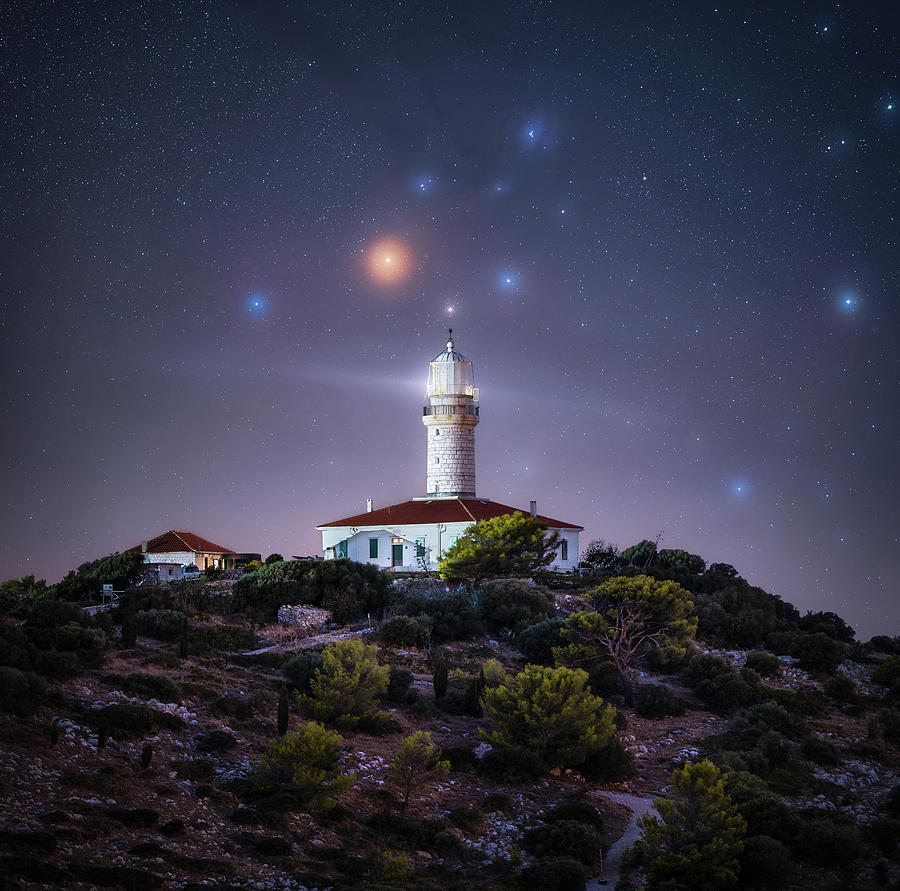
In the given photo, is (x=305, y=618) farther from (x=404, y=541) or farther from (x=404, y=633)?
(x=404, y=541)

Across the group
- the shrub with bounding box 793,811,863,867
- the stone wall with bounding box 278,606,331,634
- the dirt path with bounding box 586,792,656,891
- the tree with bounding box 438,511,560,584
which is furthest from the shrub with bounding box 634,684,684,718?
the tree with bounding box 438,511,560,584

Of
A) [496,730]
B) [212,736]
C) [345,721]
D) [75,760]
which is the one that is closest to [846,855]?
[496,730]

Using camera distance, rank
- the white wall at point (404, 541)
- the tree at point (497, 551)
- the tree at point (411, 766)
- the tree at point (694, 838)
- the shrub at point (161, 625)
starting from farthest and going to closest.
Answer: the white wall at point (404, 541)
the tree at point (497, 551)
the shrub at point (161, 625)
the tree at point (411, 766)
the tree at point (694, 838)

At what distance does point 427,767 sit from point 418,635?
14859 mm

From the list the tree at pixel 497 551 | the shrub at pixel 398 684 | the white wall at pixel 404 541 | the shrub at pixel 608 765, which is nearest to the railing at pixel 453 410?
the white wall at pixel 404 541

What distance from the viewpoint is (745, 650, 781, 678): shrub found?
43875mm

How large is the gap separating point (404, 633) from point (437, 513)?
2310 centimetres

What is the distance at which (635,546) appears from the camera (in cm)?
6650

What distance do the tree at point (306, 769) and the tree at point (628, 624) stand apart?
14.8 meters

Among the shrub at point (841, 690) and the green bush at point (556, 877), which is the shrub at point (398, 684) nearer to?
the green bush at point (556, 877)

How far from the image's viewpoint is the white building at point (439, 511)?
62219 mm

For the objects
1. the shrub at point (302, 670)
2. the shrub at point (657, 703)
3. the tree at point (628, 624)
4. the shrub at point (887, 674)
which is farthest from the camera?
the shrub at point (887, 674)

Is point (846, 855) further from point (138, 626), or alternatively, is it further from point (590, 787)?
point (138, 626)

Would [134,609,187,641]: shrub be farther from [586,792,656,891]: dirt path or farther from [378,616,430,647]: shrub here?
[586,792,656,891]: dirt path
